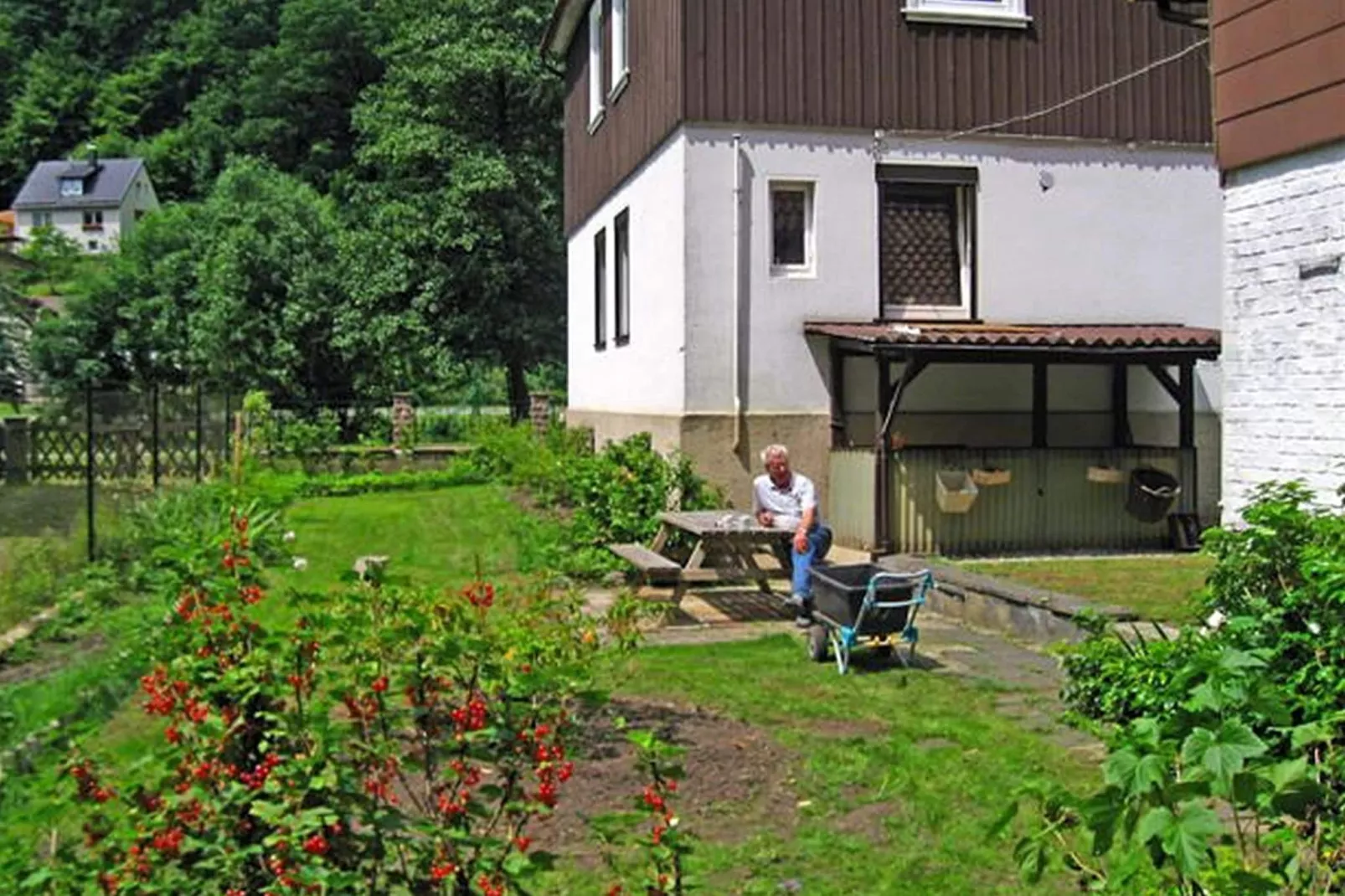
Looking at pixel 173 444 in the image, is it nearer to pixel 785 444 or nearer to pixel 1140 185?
pixel 785 444

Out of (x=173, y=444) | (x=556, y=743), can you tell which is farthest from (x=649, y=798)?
(x=173, y=444)

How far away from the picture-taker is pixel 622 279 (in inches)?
723

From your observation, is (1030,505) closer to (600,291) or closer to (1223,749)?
(600,291)

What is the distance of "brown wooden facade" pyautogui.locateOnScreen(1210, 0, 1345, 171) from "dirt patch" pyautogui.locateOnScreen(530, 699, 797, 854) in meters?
4.33

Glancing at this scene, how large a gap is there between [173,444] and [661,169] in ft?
33.9

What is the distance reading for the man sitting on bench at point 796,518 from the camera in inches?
388

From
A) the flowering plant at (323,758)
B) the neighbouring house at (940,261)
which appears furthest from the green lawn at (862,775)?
the neighbouring house at (940,261)

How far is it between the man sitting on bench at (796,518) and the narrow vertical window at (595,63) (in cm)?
1009

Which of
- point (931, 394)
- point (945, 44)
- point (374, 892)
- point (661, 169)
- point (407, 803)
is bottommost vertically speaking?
point (407, 803)

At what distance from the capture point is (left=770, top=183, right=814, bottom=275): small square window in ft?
46.9

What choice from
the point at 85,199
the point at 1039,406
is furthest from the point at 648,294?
the point at 85,199

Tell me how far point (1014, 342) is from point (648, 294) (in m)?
4.62

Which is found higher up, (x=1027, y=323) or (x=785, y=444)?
(x=1027, y=323)

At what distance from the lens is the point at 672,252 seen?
1438 cm
